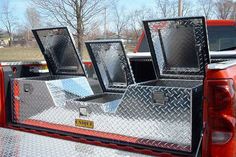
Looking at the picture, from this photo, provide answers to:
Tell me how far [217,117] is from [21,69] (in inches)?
104

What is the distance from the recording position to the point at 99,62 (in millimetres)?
3988

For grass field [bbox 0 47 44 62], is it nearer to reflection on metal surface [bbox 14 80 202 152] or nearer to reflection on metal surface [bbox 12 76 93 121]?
reflection on metal surface [bbox 12 76 93 121]

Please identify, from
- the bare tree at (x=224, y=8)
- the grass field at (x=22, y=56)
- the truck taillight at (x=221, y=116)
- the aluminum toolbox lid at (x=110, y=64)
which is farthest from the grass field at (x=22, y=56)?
the truck taillight at (x=221, y=116)

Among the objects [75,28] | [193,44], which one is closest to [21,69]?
[193,44]

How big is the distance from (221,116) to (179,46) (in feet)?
4.18

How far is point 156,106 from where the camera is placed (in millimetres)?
2967

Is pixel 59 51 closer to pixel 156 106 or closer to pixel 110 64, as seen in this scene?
pixel 110 64

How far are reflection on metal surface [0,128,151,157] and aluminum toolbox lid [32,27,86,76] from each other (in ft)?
3.42

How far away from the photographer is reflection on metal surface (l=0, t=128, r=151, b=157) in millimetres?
3123

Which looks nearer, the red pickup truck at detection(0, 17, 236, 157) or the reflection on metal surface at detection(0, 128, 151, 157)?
the red pickup truck at detection(0, 17, 236, 157)

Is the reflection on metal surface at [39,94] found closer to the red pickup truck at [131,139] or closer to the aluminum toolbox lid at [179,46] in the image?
the red pickup truck at [131,139]

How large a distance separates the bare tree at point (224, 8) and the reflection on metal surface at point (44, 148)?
27396mm

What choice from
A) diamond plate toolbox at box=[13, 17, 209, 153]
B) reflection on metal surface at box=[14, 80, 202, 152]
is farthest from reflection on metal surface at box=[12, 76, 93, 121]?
reflection on metal surface at box=[14, 80, 202, 152]

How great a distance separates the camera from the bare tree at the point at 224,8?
2994 cm
